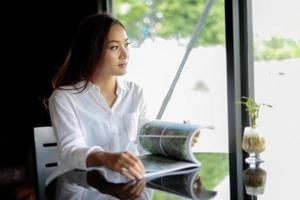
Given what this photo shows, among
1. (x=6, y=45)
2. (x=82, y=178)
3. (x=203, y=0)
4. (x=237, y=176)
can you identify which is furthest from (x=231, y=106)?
(x=6, y=45)

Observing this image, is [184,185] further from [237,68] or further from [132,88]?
[237,68]

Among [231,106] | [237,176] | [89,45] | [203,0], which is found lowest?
[237,176]

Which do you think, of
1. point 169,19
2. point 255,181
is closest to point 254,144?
point 255,181

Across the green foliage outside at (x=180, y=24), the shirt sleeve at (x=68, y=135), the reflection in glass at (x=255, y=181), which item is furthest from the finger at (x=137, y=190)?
the green foliage outside at (x=180, y=24)

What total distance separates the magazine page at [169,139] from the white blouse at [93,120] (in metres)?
0.14

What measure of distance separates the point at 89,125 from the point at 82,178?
0.83ft

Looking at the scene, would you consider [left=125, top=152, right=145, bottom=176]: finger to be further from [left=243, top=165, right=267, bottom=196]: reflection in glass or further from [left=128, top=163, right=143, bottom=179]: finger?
[left=243, top=165, right=267, bottom=196]: reflection in glass

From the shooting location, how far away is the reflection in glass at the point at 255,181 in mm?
1140

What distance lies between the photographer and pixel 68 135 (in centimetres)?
132

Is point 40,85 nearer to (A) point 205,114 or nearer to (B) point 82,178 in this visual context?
(A) point 205,114

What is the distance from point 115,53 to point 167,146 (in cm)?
39

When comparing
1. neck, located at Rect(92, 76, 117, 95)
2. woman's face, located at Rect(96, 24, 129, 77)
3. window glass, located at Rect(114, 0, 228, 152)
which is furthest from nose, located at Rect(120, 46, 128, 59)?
window glass, located at Rect(114, 0, 228, 152)

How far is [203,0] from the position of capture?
7.06 ft

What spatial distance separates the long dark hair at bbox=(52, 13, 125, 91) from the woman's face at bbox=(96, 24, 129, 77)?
0.02m
